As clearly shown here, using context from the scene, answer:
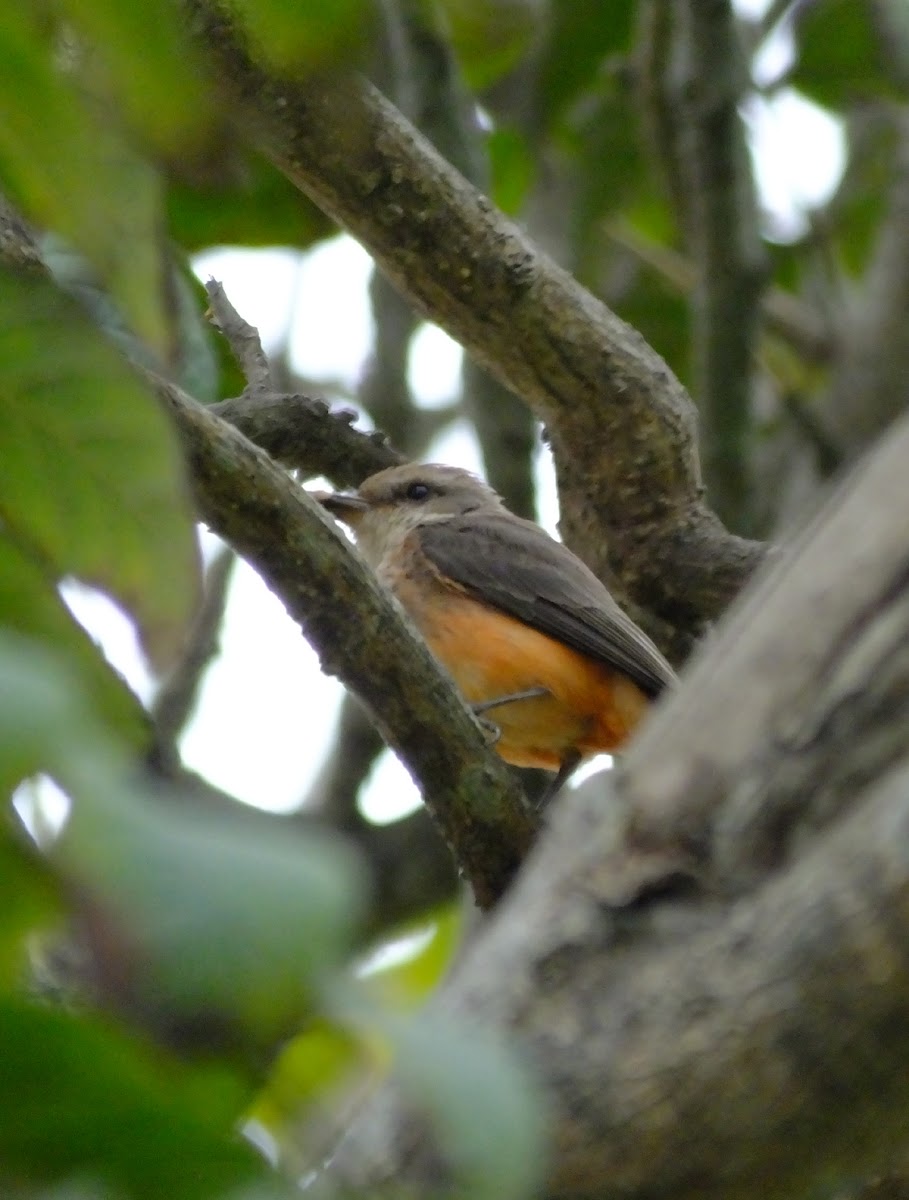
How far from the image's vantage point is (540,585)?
688 centimetres

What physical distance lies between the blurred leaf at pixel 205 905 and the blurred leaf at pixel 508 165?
7.03 meters

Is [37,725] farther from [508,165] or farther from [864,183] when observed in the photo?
[864,183]

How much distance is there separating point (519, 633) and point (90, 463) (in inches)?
221

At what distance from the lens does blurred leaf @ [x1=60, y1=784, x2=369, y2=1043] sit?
912mm

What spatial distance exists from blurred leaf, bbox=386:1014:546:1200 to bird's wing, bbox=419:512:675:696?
517cm

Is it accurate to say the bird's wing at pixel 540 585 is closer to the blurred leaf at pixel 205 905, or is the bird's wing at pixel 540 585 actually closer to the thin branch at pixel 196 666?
the thin branch at pixel 196 666

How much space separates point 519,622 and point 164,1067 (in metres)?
5.92

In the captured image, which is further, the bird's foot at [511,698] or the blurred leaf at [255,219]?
the bird's foot at [511,698]

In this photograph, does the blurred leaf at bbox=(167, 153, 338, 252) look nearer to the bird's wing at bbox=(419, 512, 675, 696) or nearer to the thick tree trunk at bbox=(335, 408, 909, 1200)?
the bird's wing at bbox=(419, 512, 675, 696)

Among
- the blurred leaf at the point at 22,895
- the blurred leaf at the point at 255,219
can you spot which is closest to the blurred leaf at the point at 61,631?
the blurred leaf at the point at 22,895

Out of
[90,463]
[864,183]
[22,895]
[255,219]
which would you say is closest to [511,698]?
[255,219]

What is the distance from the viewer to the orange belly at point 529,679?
22.6 ft

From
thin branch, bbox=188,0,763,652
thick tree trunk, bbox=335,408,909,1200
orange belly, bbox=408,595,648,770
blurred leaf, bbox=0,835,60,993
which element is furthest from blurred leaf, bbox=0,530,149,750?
orange belly, bbox=408,595,648,770

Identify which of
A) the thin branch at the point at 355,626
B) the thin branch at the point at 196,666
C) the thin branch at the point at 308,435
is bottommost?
the thin branch at the point at 355,626
